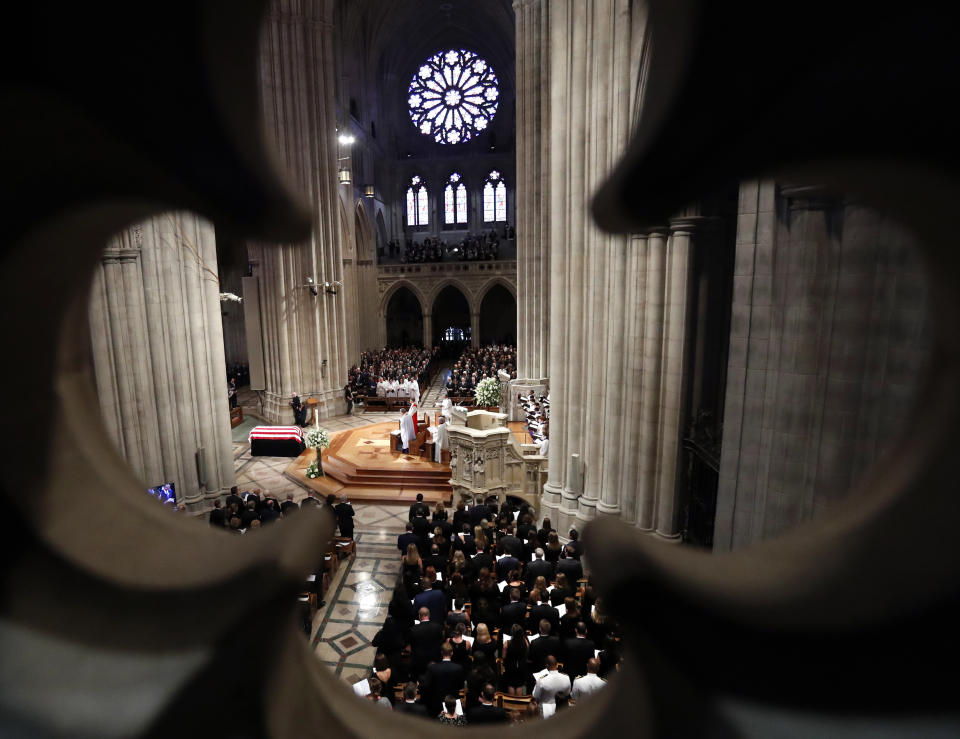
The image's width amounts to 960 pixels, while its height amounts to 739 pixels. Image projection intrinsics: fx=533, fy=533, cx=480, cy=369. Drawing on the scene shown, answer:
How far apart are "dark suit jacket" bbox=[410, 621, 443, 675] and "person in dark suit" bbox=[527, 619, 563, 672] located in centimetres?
97

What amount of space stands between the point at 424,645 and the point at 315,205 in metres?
15.5

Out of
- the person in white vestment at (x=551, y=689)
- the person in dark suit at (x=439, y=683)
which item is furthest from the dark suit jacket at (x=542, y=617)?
the person in dark suit at (x=439, y=683)

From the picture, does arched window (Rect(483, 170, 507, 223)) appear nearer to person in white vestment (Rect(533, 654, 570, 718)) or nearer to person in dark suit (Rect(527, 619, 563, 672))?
person in dark suit (Rect(527, 619, 563, 672))

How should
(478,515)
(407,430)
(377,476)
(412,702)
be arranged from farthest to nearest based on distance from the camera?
1. (407,430)
2. (377,476)
3. (478,515)
4. (412,702)

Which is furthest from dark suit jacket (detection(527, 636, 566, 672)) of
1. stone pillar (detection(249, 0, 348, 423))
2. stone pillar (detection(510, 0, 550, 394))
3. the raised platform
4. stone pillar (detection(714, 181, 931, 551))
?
stone pillar (detection(249, 0, 348, 423))

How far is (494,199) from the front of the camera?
37750mm

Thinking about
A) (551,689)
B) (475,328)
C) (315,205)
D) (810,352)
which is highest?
(315,205)

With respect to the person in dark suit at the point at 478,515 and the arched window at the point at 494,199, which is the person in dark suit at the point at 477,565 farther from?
the arched window at the point at 494,199

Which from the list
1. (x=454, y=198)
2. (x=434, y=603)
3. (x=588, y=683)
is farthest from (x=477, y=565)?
(x=454, y=198)

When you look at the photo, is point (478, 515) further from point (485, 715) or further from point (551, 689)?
point (485, 715)

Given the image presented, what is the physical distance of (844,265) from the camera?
3.38m

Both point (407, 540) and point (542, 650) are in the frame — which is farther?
point (407, 540)

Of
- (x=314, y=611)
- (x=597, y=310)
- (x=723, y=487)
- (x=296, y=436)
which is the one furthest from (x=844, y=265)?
(x=296, y=436)

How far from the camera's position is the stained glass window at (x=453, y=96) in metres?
36.8
